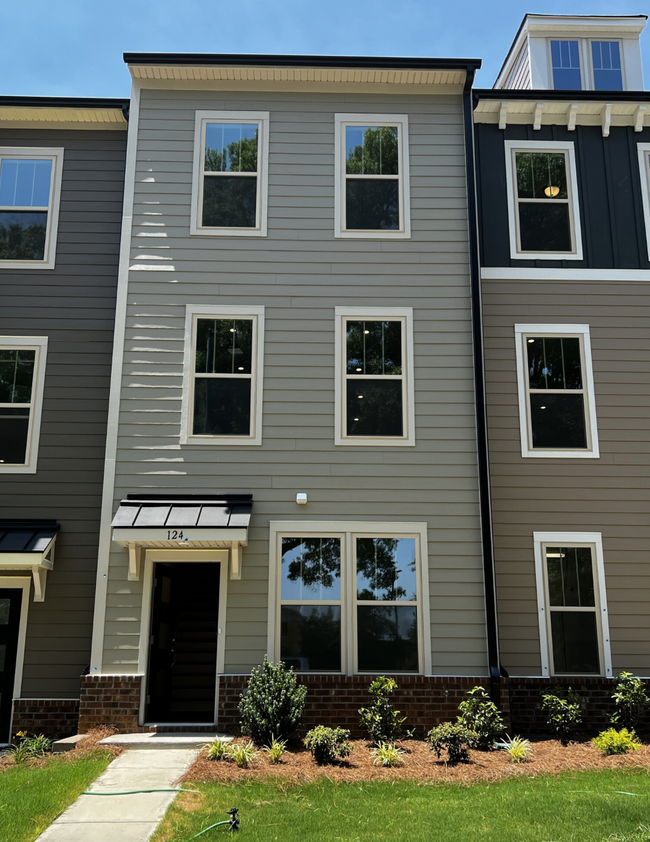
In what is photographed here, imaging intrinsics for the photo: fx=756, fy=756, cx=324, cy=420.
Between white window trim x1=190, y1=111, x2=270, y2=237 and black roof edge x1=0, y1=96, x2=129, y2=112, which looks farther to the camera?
black roof edge x1=0, y1=96, x2=129, y2=112

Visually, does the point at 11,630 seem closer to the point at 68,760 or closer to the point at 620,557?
the point at 68,760

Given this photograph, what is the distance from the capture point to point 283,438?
32.6ft

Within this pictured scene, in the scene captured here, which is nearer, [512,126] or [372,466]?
[372,466]

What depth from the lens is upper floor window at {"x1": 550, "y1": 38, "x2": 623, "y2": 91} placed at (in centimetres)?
1379

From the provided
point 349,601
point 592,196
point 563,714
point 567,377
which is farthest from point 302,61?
point 563,714

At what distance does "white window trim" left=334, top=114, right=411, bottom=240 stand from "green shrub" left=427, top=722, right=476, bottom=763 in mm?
6381

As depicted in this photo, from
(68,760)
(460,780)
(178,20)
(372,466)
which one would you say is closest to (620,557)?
(372,466)

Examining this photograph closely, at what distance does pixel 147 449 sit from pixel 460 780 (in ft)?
17.8

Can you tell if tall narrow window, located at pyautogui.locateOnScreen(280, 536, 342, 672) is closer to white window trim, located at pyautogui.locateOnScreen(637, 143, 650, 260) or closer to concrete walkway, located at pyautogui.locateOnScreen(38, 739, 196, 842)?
concrete walkway, located at pyautogui.locateOnScreen(38, 739, 196, 842)

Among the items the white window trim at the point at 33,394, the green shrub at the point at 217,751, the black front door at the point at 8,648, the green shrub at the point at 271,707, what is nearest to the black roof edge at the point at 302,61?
the white window trim at the point at 33,394

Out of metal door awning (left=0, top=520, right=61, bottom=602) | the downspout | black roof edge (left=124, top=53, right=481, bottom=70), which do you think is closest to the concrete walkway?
metal door awning (left=0, top=520, right=61, bottom=602)

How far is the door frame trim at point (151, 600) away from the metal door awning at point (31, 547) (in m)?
1.31

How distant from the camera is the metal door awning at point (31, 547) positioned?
9.38 m

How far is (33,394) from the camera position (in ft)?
34.3
